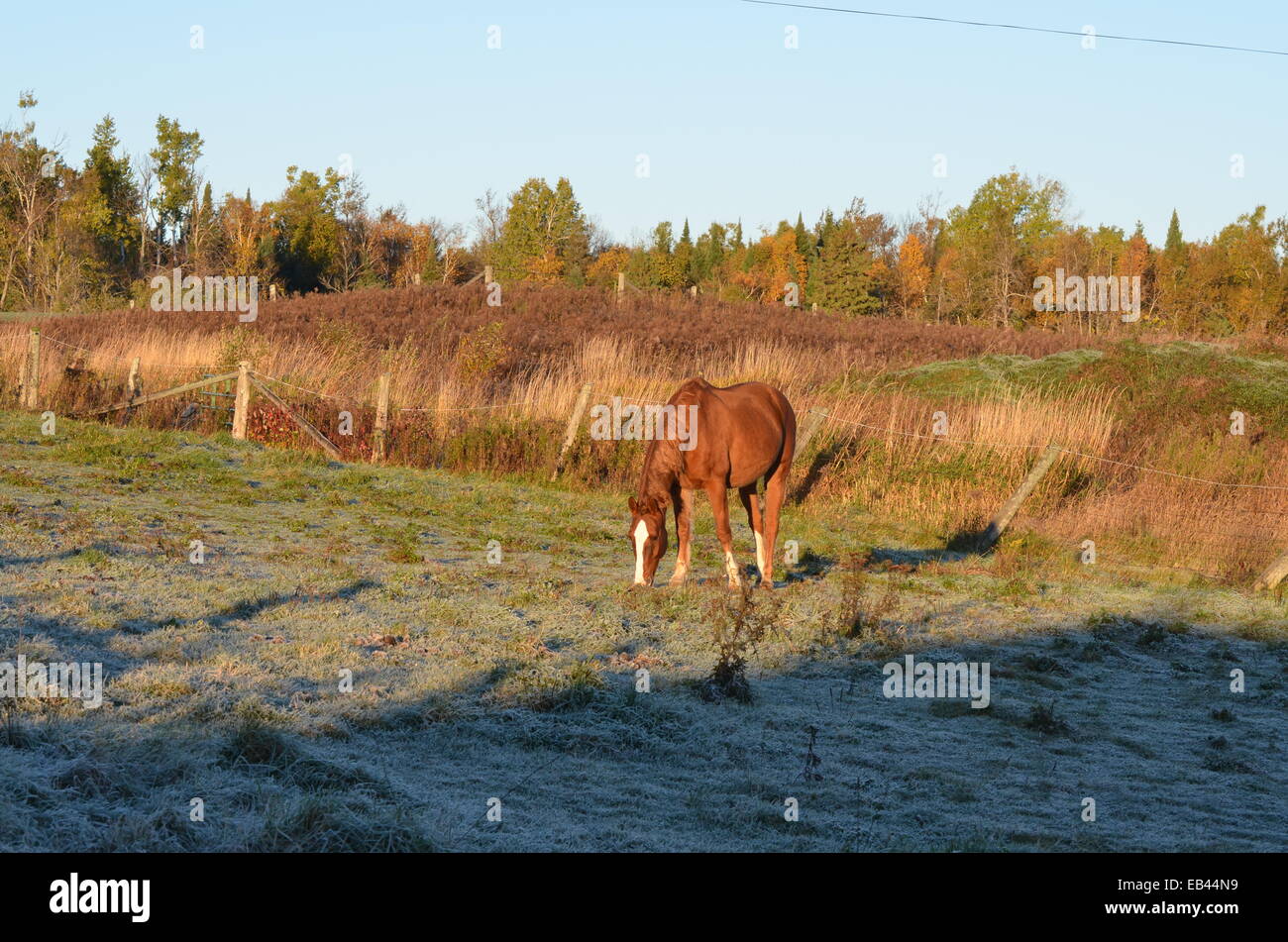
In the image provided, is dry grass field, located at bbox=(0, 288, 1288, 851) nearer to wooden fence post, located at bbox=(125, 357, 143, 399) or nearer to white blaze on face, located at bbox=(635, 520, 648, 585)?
white blaze on face, located at bbox=(635, 520, 648, 585)

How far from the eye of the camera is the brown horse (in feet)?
36.1

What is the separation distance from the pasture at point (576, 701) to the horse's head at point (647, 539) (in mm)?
414

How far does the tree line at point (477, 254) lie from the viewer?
181 feet

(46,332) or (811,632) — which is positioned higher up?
(46,332)

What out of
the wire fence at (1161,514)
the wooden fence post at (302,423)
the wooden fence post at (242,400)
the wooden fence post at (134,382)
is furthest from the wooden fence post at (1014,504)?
the wooden fence post at (134,382)

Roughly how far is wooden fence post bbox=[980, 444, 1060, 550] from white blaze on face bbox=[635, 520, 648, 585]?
21.6ft

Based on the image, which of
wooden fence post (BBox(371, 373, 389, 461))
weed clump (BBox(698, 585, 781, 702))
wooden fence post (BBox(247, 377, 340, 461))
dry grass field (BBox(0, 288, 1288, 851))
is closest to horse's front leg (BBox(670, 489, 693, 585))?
dry grass field (BBox(0, 288, 1288, 851))

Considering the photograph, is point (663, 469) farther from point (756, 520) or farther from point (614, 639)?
point (614, 639)

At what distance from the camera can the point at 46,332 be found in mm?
29891

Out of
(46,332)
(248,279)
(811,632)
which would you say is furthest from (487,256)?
(811,632)

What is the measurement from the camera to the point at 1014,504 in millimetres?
15906
